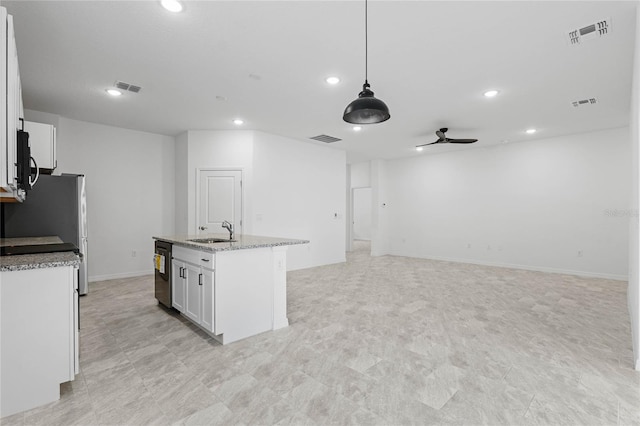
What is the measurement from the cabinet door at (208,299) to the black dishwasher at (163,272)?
3.11 ft

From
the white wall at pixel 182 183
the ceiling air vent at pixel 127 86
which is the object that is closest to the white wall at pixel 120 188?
the white wall at pixel 182 183

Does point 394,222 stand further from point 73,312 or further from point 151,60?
point 73,312

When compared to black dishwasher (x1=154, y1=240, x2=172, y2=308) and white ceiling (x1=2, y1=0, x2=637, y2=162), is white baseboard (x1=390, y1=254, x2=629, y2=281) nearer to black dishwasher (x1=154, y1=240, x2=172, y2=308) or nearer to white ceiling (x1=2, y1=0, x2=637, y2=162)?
white ceiling (x1=2, y1=0, x2=637, y2=162)

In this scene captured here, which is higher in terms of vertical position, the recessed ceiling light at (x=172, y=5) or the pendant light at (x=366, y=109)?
the recessed ceiling light at (x=172, y=5)

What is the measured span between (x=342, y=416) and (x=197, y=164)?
5.20 metres

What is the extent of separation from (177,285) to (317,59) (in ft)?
9.53

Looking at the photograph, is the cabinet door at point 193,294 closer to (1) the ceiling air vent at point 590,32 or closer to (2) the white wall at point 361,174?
(1) the ceiling air vent at point 590,32

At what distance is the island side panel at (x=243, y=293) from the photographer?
2.96 m

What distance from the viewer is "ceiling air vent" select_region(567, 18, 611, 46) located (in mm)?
2643

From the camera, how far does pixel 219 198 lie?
6008 millimetres

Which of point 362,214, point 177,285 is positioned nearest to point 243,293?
point 177,285

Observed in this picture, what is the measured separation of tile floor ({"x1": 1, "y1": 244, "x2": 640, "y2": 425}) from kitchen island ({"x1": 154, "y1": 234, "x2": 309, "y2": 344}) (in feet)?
0.56

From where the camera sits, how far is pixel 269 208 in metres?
6.34

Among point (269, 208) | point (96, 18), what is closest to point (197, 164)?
point (269, 208)
